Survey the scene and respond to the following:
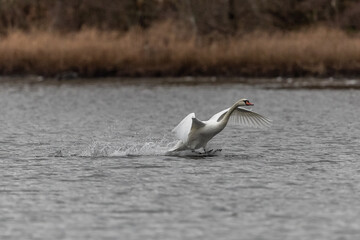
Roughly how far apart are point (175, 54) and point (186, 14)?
4.21 metres

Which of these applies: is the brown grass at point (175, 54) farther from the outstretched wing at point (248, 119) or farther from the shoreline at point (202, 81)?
the outstretched wing at point (248, 119)

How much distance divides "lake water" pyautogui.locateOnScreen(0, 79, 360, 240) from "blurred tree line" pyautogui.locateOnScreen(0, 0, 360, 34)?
54.2 ft

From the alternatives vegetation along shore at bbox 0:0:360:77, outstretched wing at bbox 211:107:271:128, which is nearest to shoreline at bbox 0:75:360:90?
vegetation along shore at bbox 0:0:360:77

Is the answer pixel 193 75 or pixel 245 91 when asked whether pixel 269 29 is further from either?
pixel 245 91

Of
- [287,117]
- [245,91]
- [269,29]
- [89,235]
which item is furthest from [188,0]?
[89,235]

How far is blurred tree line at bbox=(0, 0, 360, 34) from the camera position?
4225 cm

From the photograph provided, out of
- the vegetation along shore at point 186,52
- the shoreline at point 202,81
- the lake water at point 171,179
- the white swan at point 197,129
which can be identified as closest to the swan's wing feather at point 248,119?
the lake water at point 171,179

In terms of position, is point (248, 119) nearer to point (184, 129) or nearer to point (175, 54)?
point (184, 129)

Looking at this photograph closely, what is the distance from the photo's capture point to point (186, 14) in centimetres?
4172

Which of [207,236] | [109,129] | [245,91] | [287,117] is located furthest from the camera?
[245,91]

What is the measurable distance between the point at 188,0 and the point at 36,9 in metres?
10.7

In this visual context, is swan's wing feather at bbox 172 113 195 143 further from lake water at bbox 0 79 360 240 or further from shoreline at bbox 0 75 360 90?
shoreline at bbox 0 75 360 90

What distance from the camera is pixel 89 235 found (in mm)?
9938

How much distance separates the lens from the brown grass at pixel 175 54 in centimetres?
3719
